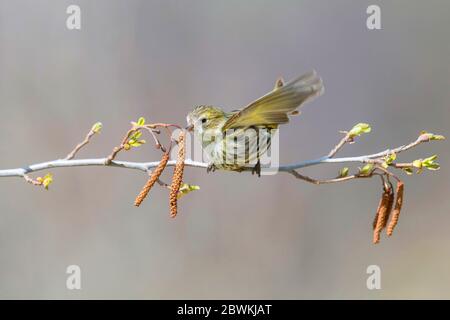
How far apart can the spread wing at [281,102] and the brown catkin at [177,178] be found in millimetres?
311

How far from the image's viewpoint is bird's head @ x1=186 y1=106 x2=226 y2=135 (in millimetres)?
3283

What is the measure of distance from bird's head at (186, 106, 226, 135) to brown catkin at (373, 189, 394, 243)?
0.85 meters

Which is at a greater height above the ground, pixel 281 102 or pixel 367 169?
pixel 281 102

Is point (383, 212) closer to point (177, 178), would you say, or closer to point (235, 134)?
point (235, 134)

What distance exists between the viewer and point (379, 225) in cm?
284

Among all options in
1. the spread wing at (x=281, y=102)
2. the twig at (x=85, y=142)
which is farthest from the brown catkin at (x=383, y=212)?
the twig at (x=85, y=142)

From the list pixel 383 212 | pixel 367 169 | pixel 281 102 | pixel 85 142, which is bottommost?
pixel 383 212

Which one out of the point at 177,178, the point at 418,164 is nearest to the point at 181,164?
the point at 177,178

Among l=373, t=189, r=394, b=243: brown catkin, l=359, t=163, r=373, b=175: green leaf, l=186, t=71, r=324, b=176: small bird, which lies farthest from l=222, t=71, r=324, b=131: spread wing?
l=373, t=189, r=394, b=243: brown catkin

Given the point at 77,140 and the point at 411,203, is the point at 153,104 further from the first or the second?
the point at 411,203

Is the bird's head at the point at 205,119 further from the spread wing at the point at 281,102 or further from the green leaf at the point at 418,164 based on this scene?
the green leaf at the point at 418,164

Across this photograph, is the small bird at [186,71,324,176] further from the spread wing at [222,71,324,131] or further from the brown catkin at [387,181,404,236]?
the brown catkin at [387,181,404,236]

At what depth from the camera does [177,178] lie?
2.55 meters

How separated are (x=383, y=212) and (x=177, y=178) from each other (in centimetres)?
88
